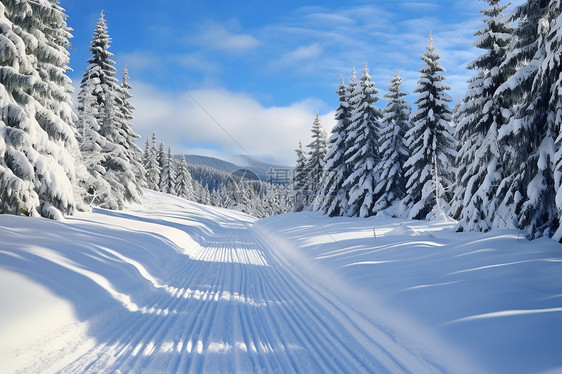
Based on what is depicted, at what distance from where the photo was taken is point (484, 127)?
45.9 ft

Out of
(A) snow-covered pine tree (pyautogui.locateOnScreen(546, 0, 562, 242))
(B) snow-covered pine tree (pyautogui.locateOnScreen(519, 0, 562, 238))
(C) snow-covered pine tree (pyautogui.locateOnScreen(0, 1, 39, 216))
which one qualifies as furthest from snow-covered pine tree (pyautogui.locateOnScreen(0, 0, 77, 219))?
(B) snow-covered pine tree (pyautogui.locateOnScreen(519, 0, 562, 238))

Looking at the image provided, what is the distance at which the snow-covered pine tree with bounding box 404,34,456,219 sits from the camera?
68.4 ft

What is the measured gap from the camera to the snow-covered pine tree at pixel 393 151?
24.7 metres

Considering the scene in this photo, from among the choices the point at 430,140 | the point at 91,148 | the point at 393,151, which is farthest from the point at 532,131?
the point at 91,148

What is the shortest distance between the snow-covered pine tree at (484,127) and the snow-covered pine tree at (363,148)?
10097 millimetres

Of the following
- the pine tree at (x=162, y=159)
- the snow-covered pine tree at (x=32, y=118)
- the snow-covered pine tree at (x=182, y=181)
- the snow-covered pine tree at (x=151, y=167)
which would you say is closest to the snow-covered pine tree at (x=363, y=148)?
the snow-covered pine tree at (x=32, y=118)

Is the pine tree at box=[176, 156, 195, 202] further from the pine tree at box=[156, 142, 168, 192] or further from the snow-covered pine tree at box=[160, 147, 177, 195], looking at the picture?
the pine tree at box=[156, 142, 168, 192]

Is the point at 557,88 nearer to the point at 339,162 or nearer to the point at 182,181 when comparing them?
the point at 339,162

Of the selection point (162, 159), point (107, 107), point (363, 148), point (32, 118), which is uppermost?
point (162, 159)

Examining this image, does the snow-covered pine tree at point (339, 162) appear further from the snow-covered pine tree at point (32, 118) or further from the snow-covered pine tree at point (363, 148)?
the snow-covered pine tree at point (32, 118)

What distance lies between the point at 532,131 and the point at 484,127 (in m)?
5.65

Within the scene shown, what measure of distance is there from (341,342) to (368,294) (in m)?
1.95

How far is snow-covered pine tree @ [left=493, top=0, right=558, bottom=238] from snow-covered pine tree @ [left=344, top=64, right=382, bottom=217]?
1536 cm

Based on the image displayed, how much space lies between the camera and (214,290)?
7.53 metres
